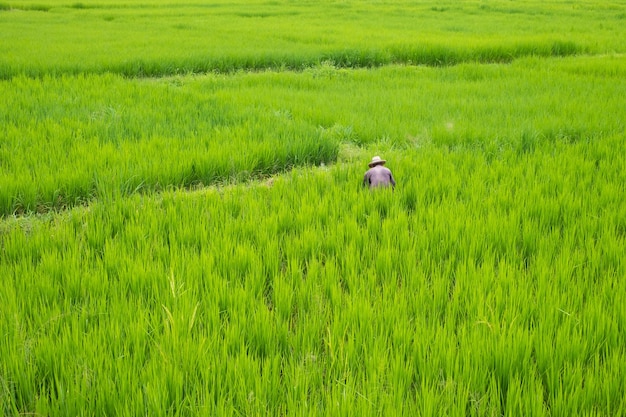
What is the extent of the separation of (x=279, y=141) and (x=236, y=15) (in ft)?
47.5

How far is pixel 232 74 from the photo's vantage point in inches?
323

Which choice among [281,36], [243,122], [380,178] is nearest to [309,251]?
[380,178]

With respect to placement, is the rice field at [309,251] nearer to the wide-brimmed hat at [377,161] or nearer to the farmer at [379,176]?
the farmer at [379,176]

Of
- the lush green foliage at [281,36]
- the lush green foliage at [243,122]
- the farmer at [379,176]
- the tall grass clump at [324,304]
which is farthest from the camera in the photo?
the lush green foliage at [281,36]

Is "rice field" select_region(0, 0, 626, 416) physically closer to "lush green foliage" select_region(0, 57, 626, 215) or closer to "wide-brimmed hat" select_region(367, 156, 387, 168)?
"lush green foliage" select_region(0, 57, 626, 215)

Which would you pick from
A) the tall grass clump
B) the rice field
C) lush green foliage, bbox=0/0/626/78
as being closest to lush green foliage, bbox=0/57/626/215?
the rice field

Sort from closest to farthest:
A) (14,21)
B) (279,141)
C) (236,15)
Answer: (279,141) → (14,21) → (236,15)

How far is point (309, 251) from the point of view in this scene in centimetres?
236

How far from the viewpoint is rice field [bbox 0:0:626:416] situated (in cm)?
137

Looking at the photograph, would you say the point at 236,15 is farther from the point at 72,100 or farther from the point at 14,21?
the point at 72,100

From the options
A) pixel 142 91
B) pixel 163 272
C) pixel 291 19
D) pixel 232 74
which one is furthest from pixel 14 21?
pixel 163 272

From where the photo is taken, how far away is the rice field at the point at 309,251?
1.37 metres

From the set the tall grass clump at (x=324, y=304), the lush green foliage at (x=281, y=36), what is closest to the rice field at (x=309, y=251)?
the tall grass clump at (x=324, y=304)

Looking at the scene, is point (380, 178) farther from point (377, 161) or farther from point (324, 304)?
point (324, 304)
